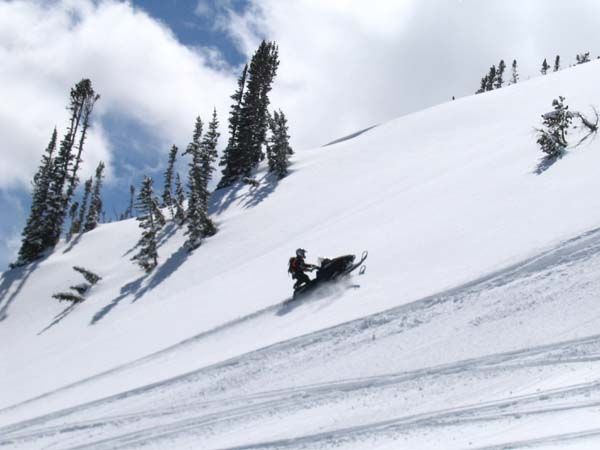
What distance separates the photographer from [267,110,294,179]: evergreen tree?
3831cm

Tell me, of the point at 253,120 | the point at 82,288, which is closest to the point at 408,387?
the point at 82,288

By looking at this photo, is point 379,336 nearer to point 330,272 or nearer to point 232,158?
point 330,272

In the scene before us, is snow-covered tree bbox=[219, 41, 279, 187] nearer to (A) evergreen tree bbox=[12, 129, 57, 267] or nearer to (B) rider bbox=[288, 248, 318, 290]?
(A) evergreen tree bbox=[12, 129, 57, 267]

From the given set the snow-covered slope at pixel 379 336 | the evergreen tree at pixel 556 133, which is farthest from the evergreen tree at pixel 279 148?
the evergreen tree at pixel 556 133

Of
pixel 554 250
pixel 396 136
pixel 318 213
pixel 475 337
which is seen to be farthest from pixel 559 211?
pixel 396 136

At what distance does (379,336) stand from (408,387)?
7.68ft

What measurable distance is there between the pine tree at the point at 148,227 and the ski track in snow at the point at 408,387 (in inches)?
780

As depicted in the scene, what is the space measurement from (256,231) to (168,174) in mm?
42014

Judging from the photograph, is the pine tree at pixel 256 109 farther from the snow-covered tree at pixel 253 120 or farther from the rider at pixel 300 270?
the rider at pixel 300 270

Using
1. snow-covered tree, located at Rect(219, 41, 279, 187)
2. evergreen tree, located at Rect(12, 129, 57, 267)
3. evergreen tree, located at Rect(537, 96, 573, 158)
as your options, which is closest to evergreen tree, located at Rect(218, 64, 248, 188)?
snow-covered tree, located at Rect(219, 41, 279, 187)

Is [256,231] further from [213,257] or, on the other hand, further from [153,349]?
[153,349]

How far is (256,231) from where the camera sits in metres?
28.5

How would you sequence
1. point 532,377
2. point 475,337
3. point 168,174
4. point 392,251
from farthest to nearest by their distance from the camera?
point 168,174, point 392,251, point 475,337, point 532,377

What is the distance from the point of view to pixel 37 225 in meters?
42.6
